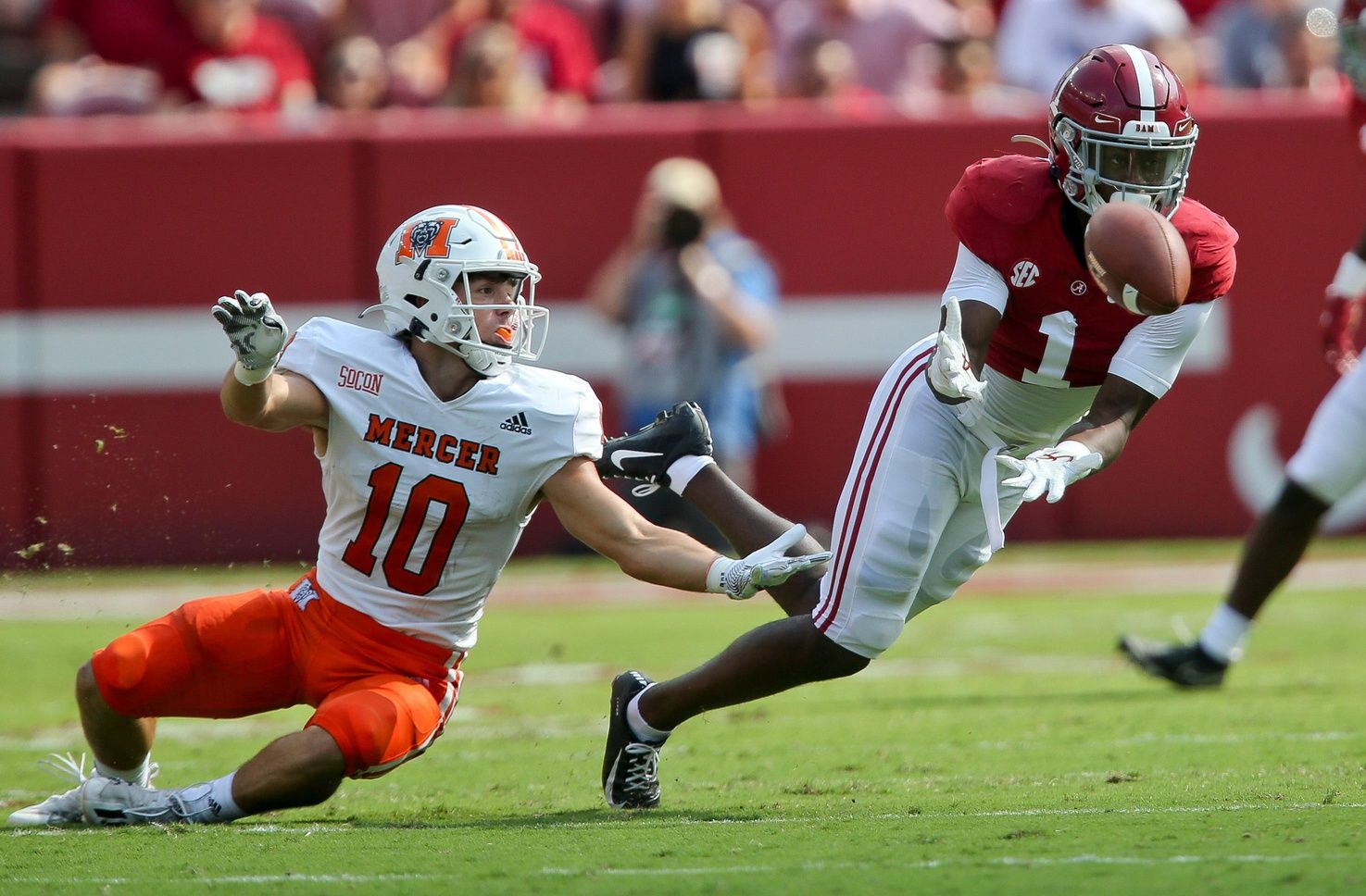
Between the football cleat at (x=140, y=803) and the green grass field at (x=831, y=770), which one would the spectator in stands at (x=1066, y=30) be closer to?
the green grass field at (x=831, y=770)

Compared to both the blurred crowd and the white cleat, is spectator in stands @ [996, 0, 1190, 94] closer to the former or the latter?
the blurred crowd

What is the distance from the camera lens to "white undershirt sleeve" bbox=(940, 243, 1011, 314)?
4.01m

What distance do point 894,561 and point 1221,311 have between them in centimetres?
558

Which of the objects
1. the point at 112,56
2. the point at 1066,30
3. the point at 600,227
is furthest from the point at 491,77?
the point at 1066,30

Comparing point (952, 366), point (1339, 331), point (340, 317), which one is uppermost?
point (952, 366)

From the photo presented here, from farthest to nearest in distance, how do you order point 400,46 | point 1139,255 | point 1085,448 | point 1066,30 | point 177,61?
1. point 400,46
2. point 1066,30
3. point 177,61
4. point 1085,448
5. point 1139,255

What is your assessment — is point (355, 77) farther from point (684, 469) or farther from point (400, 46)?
point (684, 469)

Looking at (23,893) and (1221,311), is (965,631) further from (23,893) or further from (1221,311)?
(23,893)

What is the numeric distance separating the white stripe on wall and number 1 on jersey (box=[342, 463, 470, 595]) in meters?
4.68

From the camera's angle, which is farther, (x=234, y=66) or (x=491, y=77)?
(x=234, y=66)

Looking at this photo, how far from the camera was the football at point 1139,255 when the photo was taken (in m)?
3.73

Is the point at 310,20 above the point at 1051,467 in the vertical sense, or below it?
below

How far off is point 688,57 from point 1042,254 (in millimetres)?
5552

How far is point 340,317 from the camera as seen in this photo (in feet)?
29.2
